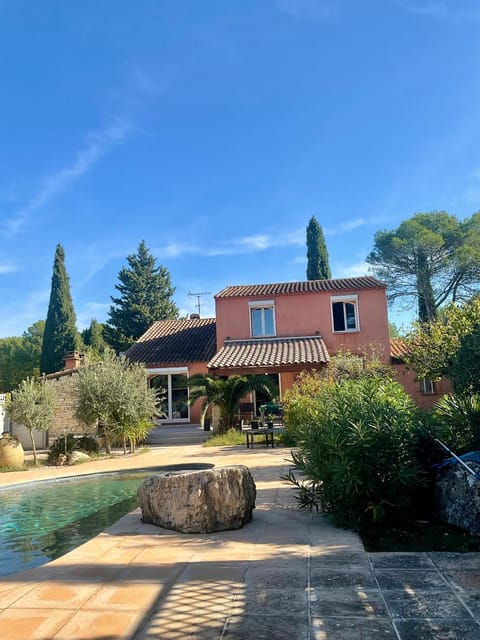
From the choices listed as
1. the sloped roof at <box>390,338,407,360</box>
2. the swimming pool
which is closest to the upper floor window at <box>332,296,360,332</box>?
the sloped roof at <box>390,338,407,360</box>

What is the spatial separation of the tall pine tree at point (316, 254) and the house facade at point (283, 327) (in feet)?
46.1

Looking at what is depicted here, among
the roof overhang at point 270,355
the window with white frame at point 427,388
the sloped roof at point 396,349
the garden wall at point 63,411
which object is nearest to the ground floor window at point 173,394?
the roof overhang at point 270,355

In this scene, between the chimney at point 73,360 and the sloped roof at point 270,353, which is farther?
the chimney at point 73,360

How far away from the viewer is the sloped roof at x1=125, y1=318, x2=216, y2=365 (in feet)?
→ 87.4

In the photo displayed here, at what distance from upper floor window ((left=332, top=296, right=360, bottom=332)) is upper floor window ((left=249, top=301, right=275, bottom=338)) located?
134 inches

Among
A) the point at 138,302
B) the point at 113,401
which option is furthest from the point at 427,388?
the point at 138,302

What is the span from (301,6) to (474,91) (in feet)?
19.2

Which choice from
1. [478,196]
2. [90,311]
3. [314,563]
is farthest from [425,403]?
[90,311]

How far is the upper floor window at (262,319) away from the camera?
25.7 metres

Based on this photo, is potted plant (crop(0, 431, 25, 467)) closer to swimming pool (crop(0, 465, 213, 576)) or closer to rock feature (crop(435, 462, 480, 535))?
swimming pool (crop(0, 465, 213, 576))

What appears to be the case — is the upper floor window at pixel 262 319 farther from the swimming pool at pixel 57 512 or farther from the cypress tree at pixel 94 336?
the cypress tree at pixel 94 336

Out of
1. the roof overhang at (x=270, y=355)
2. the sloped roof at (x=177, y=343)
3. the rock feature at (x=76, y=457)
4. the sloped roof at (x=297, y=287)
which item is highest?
the sloped roof at (x=297, y=287)

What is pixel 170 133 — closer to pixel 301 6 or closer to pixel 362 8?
pixel 301 6

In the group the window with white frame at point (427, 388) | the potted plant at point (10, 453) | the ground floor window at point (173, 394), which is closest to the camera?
the potted plant at point (10, 453)
